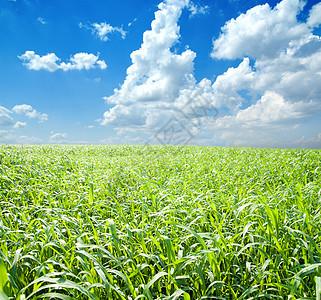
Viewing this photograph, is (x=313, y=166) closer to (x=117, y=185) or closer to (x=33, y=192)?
(x=117, y=185)

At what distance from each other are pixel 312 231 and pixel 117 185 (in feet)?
13.3

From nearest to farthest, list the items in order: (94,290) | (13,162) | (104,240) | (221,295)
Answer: (94,290) → (221,295) → (104,240) → (13,162)

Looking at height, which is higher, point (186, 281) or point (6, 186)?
point (6, 186)

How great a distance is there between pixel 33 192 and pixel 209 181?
4.07 m

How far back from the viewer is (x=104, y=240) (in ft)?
8.08

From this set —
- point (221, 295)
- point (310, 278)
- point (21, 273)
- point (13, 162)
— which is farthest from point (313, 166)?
point (13, 162)

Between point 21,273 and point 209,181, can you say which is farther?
point 209,181

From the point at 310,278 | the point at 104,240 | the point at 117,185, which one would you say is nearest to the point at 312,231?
the point at 310,278

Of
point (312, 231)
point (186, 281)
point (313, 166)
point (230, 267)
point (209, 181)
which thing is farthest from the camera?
point (313, 166)

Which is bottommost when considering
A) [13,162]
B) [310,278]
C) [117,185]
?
[310,278]

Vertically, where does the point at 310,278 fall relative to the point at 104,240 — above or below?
below

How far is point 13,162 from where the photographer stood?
256 inches

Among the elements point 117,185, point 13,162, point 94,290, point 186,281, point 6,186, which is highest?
point 13,162

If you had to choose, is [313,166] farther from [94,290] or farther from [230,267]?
[94,290]
